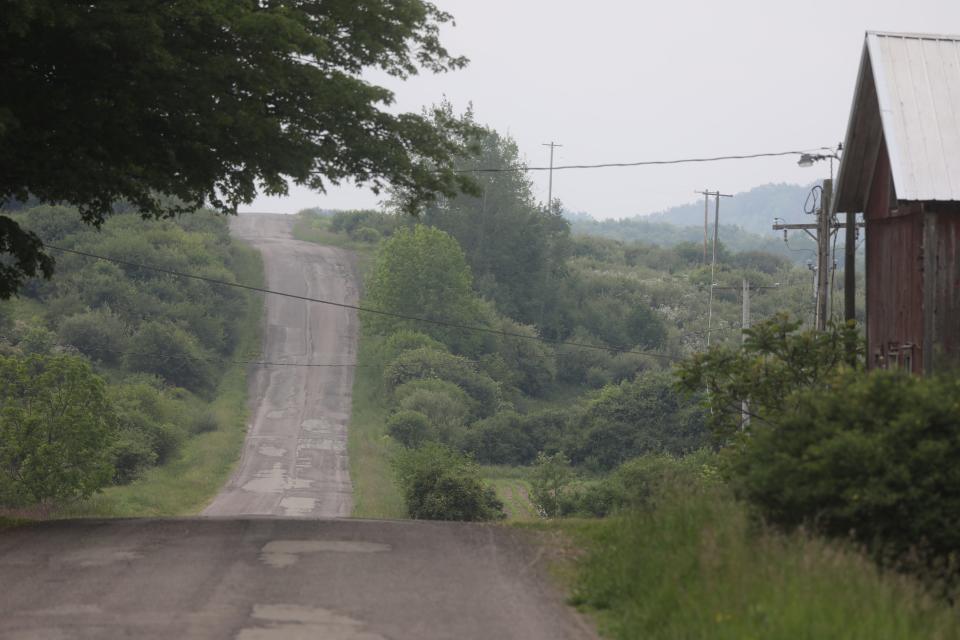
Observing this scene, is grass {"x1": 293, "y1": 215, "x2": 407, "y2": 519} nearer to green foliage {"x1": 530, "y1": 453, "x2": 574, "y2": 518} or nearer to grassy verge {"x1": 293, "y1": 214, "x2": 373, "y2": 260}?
green foliage {"x1": 530, "y1": 453, "x2": 574, "y2": 518}

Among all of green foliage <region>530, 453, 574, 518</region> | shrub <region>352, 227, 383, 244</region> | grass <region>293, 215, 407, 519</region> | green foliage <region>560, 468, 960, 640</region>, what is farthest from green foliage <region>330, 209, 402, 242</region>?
green foliage <region>560, 468, 960, 640</region>

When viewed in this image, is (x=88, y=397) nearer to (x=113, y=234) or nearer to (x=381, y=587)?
(x=381, y=587)

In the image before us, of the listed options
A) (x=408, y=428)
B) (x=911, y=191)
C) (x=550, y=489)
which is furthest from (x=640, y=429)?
(x=911, y=191)

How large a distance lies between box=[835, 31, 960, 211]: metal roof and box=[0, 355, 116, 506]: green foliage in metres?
25.4

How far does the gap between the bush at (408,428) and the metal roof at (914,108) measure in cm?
3867

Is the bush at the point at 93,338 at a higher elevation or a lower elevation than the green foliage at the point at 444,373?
higher

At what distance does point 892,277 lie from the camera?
17.5m

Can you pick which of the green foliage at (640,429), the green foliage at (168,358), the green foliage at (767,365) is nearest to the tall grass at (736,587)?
the green foliage at (767,365)

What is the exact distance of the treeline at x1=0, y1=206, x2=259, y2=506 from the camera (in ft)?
112

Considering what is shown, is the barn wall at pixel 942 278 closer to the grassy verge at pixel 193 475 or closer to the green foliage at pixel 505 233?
the grassy verge at pixel 193 475

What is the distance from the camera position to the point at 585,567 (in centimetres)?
1075

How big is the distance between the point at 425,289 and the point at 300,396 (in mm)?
14752

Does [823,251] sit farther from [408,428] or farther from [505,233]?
[505,233]

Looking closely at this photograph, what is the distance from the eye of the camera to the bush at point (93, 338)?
62.3 m
